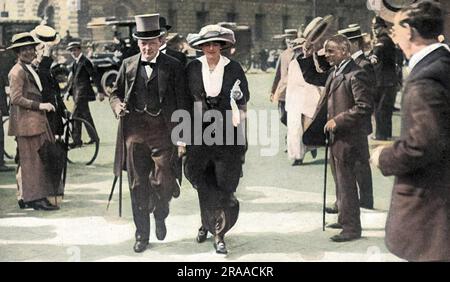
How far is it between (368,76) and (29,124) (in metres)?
3.31

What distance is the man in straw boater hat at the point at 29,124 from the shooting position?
6.47 meters

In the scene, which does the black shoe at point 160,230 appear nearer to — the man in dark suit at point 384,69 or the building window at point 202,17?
the man in dark suit at point 384,69

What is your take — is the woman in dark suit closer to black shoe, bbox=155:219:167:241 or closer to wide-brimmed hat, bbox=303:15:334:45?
black shoe, bbox=155:219:167:241

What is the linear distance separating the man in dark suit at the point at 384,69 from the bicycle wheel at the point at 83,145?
10.9 feet

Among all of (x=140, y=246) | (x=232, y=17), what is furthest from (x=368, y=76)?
(x=232, y=17)

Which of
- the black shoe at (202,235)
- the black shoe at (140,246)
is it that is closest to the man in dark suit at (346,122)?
the black shoe at (202,235)

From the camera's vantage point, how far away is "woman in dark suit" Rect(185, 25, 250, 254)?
5.42 m

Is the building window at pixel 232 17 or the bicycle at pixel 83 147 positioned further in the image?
the building window at pixel 232 17

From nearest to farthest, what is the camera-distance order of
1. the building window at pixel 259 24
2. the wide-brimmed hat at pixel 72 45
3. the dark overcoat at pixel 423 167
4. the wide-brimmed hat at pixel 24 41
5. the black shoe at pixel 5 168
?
the dark overcoat at pixel 423 167
the wide-brimmed hat at pixel 24 41
the black shoe at pixel 5 168
the wide-brimmed hat at pixel 72 45
the building window at pixel 259 24

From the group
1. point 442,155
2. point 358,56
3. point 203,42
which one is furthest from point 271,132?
point 442,155

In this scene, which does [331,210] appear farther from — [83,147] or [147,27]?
[83,147]

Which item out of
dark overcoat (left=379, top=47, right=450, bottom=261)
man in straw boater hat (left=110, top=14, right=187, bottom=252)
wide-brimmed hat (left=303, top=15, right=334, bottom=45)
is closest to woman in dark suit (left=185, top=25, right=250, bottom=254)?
man in straw boater hat (left=110, top=14, right=187, bottom=252)
